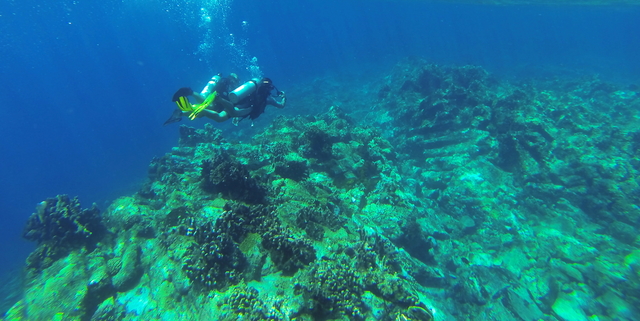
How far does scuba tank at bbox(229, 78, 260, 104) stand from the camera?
305 inches

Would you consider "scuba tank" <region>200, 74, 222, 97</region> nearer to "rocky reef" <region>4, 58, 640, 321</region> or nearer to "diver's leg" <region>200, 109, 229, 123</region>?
"diver's leg" <region>200, 109, 229, 123</region>

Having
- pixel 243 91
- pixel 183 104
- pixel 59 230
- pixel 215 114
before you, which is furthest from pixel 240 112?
pixel 59 230

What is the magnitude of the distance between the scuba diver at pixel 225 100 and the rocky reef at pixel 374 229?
1.46 meters

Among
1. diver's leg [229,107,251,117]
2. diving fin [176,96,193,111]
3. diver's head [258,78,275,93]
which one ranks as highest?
diver's head [258,78,275,93]

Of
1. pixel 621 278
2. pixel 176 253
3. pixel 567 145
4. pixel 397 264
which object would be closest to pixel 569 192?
pixel 567 145

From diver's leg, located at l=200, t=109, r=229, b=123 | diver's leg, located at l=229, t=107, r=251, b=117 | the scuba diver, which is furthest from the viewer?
diver's leg, located at l=229, t=107, r=251, b=117

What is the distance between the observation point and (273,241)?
4.76 m

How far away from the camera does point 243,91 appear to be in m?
8.24

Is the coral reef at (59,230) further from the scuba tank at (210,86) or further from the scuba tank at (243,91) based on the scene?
the scuba tank at (243,91)

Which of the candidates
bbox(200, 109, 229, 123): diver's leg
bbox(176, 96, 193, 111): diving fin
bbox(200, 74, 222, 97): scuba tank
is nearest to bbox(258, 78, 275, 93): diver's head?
bbox(200, 74, 222, 97): scuba tank

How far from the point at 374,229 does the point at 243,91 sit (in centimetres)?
567

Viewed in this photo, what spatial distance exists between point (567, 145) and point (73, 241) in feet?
62.3

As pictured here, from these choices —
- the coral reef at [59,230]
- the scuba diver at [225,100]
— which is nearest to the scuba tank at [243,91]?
the scuba diver at [225,100]

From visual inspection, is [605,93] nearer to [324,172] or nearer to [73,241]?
[324,172]
